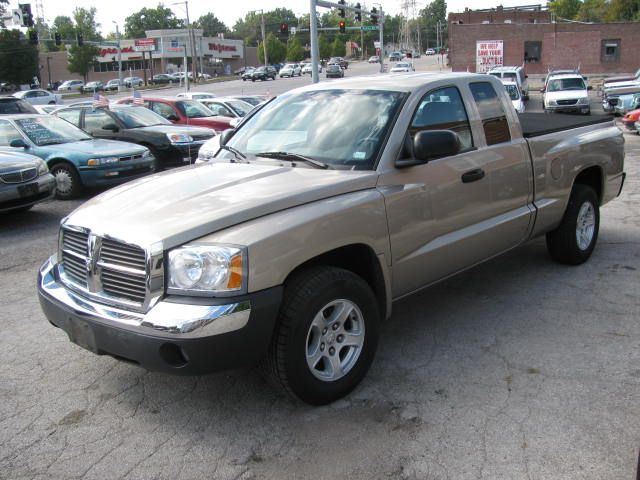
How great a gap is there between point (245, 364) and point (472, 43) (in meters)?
52.8

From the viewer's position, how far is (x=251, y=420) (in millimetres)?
Answer: 3580

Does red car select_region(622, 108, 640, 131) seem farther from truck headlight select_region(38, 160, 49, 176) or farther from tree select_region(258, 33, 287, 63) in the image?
tree select_region(258, 33, 287, 63)

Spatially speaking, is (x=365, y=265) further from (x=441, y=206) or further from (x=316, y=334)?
(x=441, y=206)

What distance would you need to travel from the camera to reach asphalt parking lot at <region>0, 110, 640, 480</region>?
3156mm

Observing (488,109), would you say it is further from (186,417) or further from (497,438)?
(186,417)

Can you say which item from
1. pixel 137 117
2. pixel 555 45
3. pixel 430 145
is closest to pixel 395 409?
pixel 430 145

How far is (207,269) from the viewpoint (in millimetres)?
3193

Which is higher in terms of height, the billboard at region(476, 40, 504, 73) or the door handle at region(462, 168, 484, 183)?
the billboard at region(476, 40, 504, 73)

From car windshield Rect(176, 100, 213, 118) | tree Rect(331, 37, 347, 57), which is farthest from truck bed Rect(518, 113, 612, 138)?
tree Rect(331, 37, 347, 57)

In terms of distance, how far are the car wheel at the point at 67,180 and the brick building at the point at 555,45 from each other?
147ft

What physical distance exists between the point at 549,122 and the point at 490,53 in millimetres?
48261

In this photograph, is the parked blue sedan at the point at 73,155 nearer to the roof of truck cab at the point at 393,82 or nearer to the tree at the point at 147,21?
the roof of truck cab at the point at 393,82

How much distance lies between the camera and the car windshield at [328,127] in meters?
4.12

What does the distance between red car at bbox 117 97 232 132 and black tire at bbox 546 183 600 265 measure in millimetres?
11337
